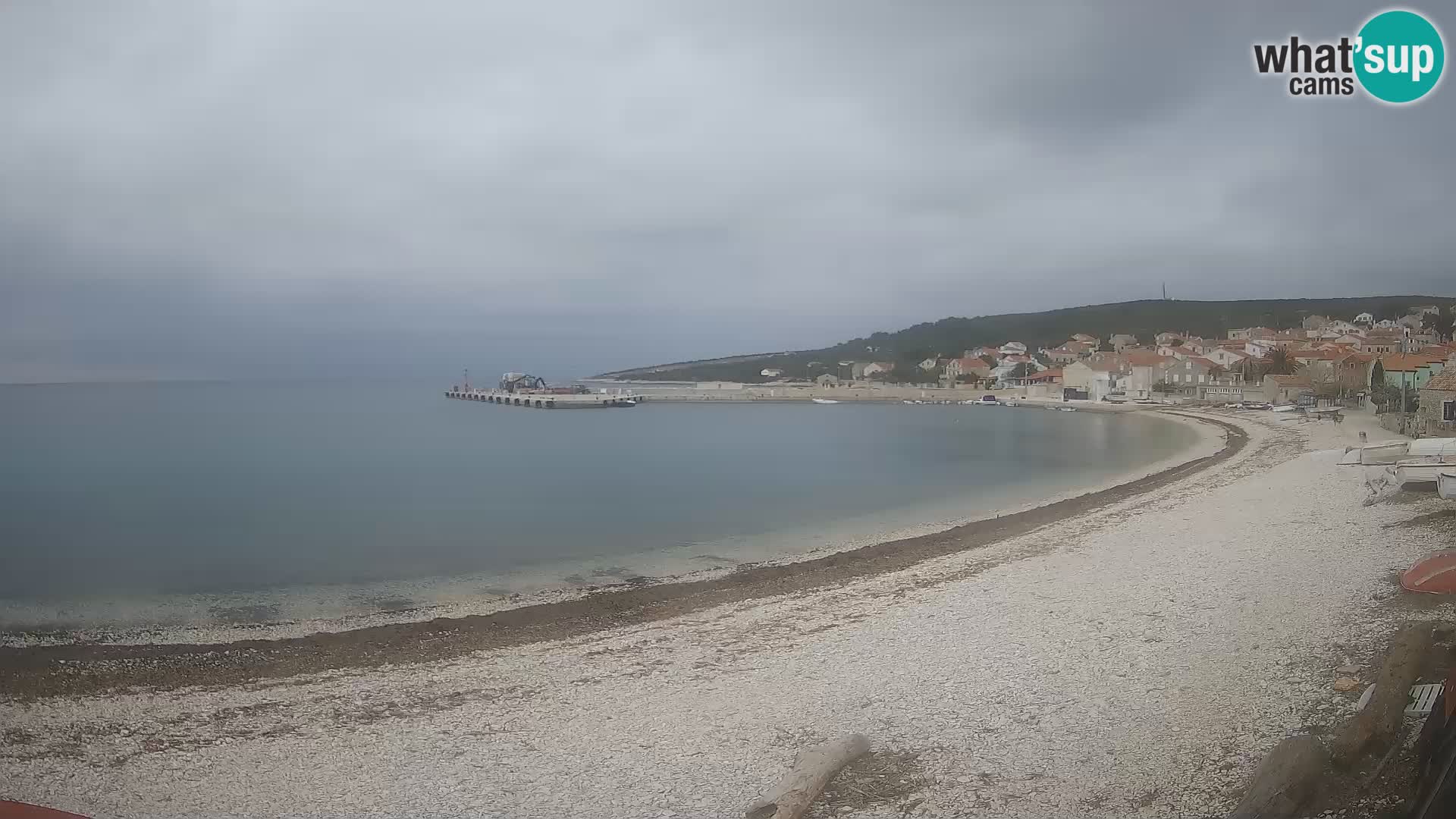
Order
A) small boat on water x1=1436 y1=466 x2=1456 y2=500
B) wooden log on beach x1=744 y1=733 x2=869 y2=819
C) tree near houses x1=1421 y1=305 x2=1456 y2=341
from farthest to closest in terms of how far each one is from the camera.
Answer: tree near houses x1=1421 y1=305 x2=1456 y2=341 → small boat on water x1=1436 y1=466 x2=1456 y2=500 → wooden log on beach x1=744 y1=733 x2=869 y2=819

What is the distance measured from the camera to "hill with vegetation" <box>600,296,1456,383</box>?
95562 millimetres

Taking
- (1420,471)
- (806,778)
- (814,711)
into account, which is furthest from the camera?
(1420,471)

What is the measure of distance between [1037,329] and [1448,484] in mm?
125383

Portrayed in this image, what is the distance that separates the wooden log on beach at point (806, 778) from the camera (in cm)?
379

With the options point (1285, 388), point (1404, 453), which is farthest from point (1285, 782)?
point (1285, 388)

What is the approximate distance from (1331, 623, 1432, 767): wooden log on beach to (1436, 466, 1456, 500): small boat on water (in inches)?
243

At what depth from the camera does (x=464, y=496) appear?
69.4 feet

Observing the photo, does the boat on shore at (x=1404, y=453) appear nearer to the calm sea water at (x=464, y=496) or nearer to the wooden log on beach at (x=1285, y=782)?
the calm sea water at (x=464, y=496)

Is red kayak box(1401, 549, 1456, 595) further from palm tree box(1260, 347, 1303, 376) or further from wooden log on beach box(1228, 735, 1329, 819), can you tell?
palm tree box(1260, 347, 1303, 376)

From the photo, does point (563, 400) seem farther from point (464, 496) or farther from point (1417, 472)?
point (1417, 472)

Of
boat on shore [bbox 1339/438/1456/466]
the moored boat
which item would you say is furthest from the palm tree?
the moored boat

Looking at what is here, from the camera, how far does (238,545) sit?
14320 millimetres

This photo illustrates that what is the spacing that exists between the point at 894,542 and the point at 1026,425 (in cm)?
3604

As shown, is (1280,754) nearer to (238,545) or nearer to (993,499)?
(993,499)
